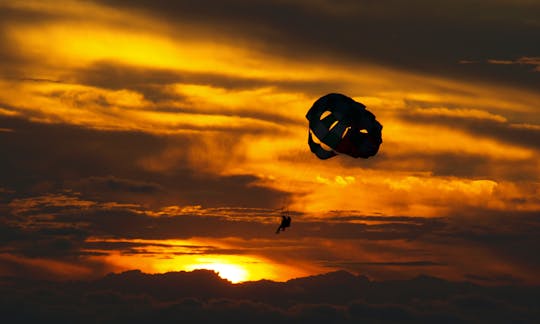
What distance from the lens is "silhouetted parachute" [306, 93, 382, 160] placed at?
113 meters

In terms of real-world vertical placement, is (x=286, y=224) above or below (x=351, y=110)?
below

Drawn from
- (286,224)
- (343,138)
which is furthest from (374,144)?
(286,224)

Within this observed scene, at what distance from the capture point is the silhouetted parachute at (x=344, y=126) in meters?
113

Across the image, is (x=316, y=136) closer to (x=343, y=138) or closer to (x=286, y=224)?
(x=343, y=138)

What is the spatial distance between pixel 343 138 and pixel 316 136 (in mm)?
2715

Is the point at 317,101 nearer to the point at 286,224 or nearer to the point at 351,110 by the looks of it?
the point at 351,110

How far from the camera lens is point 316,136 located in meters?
114

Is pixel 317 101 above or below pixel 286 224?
above

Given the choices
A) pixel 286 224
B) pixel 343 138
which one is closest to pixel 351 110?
pixel 343 138

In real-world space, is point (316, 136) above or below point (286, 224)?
above

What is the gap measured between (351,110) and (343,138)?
9.88 feet

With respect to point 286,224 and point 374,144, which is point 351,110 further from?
point 286,224

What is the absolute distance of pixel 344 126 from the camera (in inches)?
4441

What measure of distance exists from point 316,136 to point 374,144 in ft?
19.3
